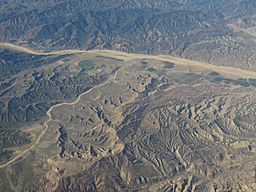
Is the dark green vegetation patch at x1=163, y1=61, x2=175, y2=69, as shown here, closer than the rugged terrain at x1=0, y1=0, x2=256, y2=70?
Yes

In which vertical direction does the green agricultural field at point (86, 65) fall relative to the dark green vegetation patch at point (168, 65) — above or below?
above

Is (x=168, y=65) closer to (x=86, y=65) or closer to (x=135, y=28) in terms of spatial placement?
(x=86, y=65)

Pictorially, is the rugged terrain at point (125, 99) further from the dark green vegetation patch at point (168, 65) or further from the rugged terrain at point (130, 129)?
the dark green vegetation patch at point (168, 65)

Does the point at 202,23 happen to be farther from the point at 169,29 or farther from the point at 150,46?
the point at 150,46

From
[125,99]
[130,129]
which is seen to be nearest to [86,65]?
[125,99]

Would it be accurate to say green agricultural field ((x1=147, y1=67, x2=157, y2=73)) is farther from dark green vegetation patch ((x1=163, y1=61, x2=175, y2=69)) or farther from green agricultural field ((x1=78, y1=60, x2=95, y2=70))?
green agricultural field ((x1=78, y1=60, x2=95, y2=70))

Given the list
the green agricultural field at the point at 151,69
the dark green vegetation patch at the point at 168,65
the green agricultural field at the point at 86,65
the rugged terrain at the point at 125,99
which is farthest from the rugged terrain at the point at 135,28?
the green agricultural field at the point at 86,65

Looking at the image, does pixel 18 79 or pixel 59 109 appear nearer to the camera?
pixel 59 109

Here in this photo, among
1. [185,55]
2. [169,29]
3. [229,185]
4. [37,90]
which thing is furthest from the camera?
[169,29]

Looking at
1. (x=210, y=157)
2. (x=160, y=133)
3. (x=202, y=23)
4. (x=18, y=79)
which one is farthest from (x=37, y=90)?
(x=202, y=23)

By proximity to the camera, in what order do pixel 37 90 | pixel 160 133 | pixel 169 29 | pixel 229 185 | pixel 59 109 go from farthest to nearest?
pixel 169 29, pixel 37 90, pixel 59 109, pixel 160 133, pixel 229 185

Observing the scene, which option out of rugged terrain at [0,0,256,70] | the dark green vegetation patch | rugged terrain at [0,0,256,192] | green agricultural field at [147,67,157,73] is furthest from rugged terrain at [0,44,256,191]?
rugged terrain at [0,0,256,70]
